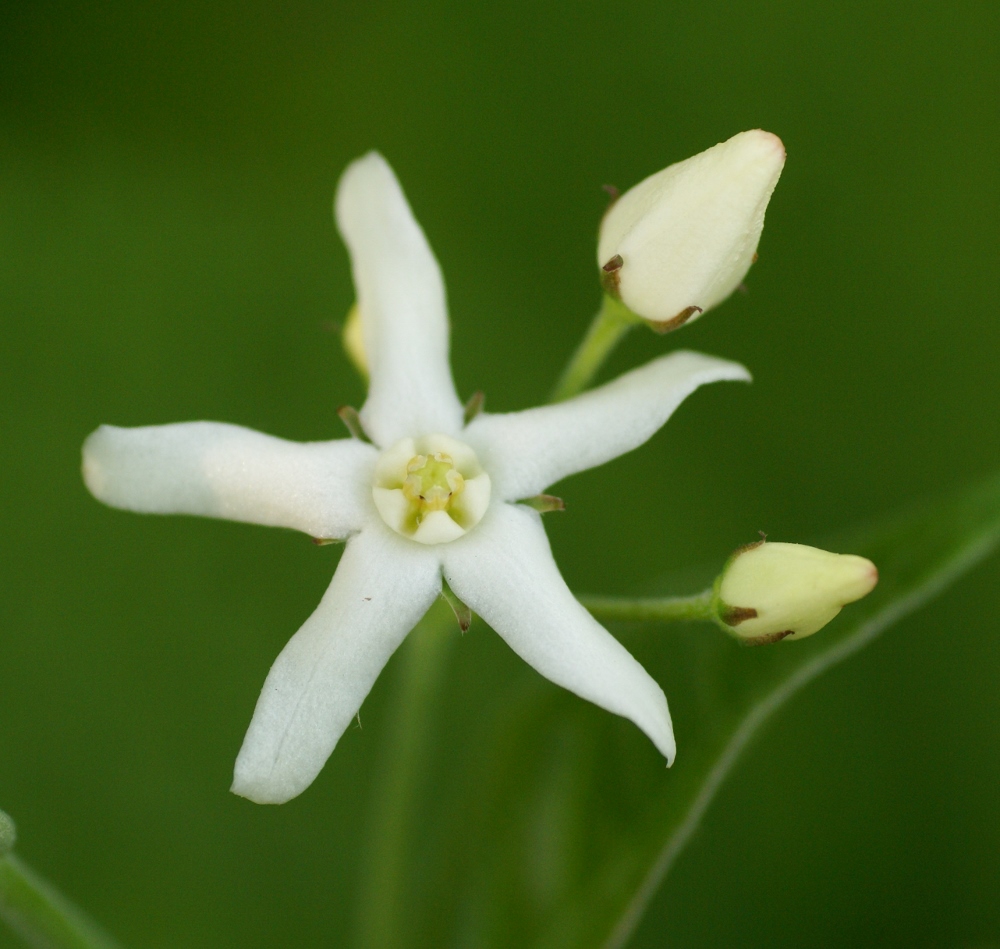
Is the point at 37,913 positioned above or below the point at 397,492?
below

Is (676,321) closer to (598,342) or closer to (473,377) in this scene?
(598,342)

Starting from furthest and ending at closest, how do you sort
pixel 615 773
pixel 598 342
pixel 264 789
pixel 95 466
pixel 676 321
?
pixel 615 773 < pixel 598 342 < pixel 676 321 < pixel 95 466 < pixel 264 789

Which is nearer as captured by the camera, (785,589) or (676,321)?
(785,589)

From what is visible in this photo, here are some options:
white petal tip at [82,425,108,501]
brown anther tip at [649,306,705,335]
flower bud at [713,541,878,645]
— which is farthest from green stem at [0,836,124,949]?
brown anther tip at [649,306,705,335]

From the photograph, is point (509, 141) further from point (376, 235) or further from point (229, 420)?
point (376, 235)

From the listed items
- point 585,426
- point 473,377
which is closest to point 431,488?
point 585,426

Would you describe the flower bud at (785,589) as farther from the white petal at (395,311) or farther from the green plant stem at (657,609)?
the white petal at (395,311)
